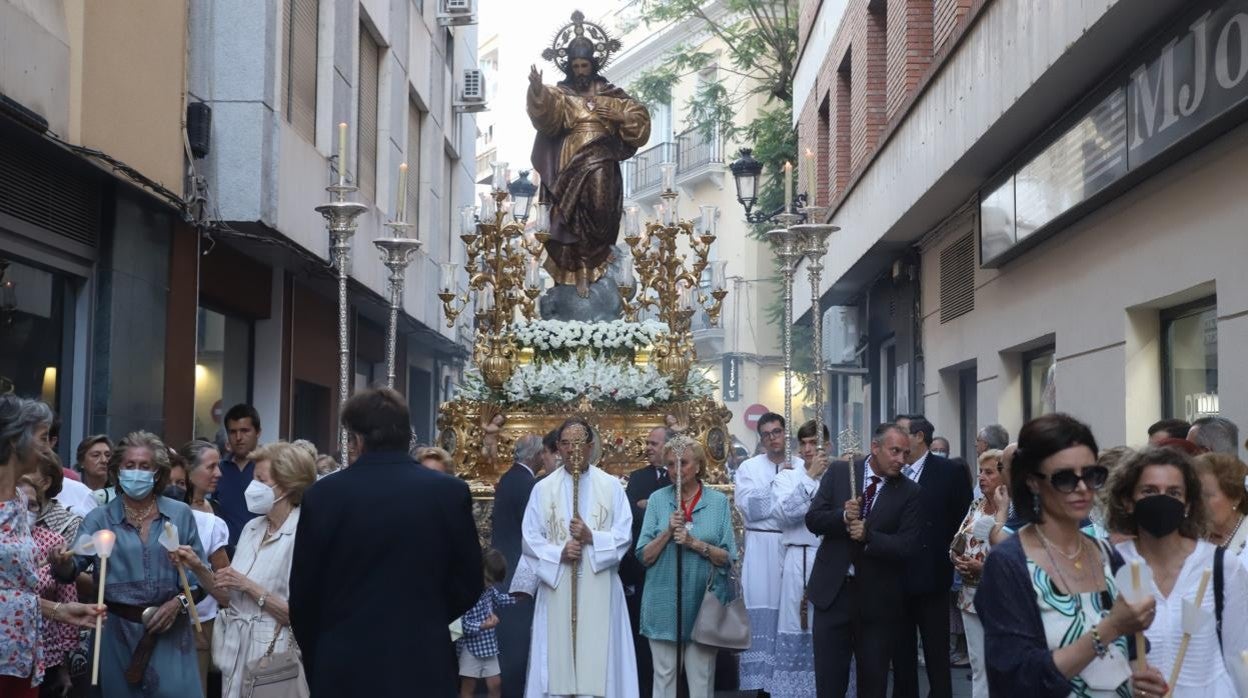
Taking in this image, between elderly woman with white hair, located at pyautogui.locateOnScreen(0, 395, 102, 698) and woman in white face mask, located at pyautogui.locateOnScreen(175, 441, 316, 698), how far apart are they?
0.84 metres

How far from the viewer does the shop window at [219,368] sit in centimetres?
1816

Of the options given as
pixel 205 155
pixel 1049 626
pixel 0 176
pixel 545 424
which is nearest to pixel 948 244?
pixel 545 424

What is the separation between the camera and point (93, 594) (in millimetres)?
7422

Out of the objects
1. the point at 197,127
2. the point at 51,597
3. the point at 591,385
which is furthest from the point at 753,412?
the point at 51,597

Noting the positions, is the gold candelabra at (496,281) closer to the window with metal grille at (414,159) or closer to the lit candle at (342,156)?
the lit candle at (342,156)

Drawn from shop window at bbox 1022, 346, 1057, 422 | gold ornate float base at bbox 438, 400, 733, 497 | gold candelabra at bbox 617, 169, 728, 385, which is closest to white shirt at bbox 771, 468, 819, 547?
gold ornate float base at bbox 438, 400, 733, 497

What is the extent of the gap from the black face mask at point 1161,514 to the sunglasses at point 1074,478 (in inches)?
15.0

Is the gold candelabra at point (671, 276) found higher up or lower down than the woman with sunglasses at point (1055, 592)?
higher up

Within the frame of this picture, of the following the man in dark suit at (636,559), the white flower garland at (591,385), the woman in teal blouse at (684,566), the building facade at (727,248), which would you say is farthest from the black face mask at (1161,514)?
the building facade at (727,248)

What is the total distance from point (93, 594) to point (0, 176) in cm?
533

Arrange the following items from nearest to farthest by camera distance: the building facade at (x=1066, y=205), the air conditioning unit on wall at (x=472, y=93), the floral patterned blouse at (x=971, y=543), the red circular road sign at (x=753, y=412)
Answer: the floral patterned blouse at (x=971, y=543), the building facade at (x=1066, y=205), the air conditioning unit on wall at (x=472, y=93), the red circular road sign at (x=753, y=412)

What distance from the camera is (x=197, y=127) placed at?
15641 mm

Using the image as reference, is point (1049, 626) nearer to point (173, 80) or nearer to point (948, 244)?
point (173, 80)

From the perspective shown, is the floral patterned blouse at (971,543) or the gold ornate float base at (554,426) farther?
the gold ornate float base at (554,426)
